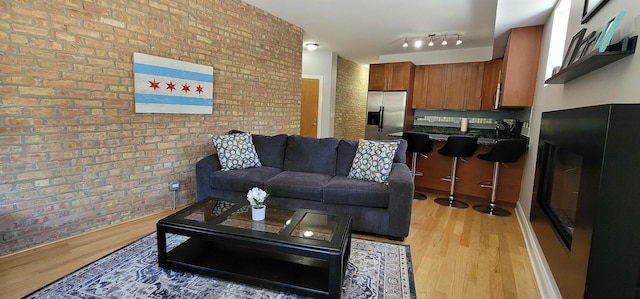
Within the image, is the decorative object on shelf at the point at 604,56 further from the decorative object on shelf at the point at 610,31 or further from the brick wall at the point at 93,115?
the brick wall at the point at 93,115

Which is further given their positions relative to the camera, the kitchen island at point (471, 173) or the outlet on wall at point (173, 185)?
the kitchen island at point (471, 173)

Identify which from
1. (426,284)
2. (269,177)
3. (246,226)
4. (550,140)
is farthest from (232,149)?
(550,140)

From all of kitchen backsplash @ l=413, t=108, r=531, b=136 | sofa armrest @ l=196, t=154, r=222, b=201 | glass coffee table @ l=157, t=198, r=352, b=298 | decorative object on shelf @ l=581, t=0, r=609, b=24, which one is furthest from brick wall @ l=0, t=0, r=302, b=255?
kitchen backsplash @ l=413, t=108, r=531, b=136

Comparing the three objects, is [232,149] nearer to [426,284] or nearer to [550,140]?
[426,284]

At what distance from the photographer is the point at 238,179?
3004mm

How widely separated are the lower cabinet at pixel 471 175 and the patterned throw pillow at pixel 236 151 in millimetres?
2384

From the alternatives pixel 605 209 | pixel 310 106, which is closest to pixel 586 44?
pixel 605 209

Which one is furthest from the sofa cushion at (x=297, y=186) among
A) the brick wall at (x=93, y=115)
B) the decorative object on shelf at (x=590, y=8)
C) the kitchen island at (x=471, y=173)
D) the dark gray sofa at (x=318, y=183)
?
the decorative object on shelf at (x=590, y=8)

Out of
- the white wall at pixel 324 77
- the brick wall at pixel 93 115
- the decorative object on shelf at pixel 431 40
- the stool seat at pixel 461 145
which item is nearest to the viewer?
the brick wall at pixel 93 115

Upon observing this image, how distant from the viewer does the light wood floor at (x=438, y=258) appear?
191 cm

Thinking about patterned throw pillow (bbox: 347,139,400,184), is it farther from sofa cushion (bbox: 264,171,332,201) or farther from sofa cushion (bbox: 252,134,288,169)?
sofa cushion (bbox: 252,134,288,169)

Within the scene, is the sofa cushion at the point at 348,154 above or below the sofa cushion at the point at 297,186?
above

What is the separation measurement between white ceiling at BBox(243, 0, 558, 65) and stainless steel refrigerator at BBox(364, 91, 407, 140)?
3.22ft

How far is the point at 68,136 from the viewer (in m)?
2.37
